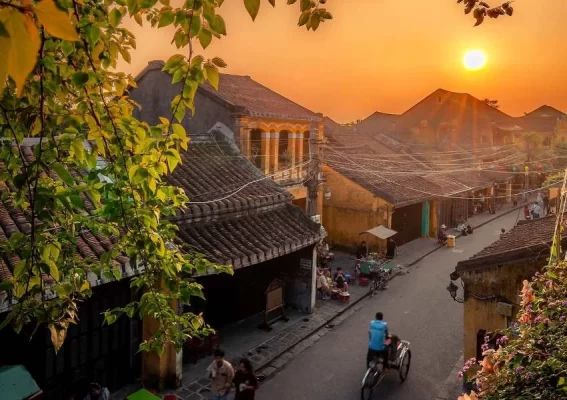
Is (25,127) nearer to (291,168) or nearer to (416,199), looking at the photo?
(291,168)

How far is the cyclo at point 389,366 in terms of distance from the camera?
33.4ft

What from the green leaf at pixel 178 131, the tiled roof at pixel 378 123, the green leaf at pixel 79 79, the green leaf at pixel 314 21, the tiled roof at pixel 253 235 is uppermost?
the tiled roof at pixel 378 123

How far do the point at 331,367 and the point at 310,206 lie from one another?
6597mm

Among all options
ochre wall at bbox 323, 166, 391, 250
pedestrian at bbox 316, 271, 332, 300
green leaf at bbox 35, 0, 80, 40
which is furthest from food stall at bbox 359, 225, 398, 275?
green leaf at bbox 35, 0, 80, 40

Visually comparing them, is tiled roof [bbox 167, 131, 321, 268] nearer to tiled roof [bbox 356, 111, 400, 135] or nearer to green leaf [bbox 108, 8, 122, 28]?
green leaf [bbox 108, 8, 122, 28]

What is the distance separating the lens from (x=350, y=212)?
24.7 meters

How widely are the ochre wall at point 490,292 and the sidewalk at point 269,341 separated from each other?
15.6 feet

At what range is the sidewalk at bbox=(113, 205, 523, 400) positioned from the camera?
1043 centimetres

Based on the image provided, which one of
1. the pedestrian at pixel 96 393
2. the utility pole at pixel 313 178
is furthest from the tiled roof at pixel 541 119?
the pedestrian at pixel 96 393

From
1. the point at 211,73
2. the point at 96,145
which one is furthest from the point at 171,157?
the point at 211,73

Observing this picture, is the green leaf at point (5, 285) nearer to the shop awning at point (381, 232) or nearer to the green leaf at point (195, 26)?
the green leaf at point (195, 26)

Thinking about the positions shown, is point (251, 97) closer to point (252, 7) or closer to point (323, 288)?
point (323, 288)

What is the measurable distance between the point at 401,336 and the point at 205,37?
13.0 m

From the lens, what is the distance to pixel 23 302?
11.4 feet
